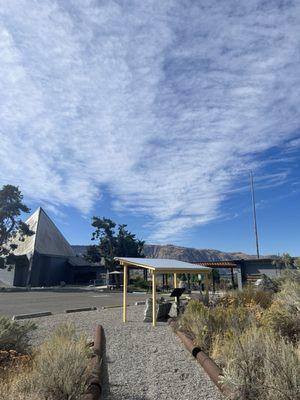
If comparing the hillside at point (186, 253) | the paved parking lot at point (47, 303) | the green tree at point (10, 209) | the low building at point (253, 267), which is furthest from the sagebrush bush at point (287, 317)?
the hillside at point (186, 253)

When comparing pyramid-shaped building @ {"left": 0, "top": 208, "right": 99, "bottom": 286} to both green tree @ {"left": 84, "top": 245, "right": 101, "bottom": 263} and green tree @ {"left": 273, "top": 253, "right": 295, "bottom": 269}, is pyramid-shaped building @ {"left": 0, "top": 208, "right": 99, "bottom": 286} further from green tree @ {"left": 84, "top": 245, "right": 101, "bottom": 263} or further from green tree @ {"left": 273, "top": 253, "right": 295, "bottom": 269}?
green tree @ {"left": 273, "top": 253, "right": 295, "bottom": 269}

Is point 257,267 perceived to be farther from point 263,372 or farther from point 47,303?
point 263,372

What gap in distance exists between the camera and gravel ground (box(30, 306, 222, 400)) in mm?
5570

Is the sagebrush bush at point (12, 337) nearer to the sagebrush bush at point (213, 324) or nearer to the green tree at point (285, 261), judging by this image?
the sagebrush bush at point (213, 324)

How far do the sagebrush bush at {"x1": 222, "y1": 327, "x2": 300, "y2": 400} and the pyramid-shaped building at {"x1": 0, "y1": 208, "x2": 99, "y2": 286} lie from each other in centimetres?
4948

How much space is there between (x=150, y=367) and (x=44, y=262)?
166 ft

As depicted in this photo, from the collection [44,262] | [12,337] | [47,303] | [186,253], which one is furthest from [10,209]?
[186,253]

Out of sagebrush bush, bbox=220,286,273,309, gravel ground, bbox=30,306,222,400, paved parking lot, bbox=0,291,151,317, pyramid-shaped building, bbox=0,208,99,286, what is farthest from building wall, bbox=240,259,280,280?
pyramid-shaped building, bbox=0,208,99,286

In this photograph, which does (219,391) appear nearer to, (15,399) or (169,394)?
(169,394)

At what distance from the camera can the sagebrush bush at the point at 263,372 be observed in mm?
4399

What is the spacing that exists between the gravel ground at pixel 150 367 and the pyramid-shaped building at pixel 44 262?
43259 mm

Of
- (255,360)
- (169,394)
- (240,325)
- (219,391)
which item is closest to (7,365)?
(169,394)

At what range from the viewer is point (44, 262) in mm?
55031

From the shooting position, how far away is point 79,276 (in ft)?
195
